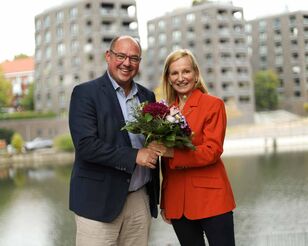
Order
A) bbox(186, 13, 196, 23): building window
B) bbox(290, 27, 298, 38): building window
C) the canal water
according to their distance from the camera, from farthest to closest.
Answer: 1. bbox(290, 27, 298, 38): building window
2. bbox(186, 13, 196, 23): building window
3. the canal water

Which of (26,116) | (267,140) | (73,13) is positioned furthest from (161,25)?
(267,140)

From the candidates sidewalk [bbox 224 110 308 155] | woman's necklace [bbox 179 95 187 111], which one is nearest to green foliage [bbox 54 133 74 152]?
sidewalk [bbox 224 110 308 155]

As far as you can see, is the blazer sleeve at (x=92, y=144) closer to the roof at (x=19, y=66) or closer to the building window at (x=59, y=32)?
the building window at (x=59, y=32)

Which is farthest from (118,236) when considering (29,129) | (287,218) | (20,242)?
(29,129)

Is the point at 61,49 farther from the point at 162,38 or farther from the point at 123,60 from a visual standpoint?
the point at 123,60

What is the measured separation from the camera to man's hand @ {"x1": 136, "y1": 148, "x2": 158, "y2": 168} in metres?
2.28

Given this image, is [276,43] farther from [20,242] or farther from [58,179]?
[20,242]

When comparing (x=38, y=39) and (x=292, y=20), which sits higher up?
(x=292, y=20)

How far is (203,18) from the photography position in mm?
43875

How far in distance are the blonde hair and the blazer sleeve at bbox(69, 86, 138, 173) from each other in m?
0.40

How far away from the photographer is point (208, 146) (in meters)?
2.35

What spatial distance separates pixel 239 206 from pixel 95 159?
9.53 metres

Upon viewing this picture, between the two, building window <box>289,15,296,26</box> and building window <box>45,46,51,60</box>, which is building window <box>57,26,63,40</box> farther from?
building window <box>289,15,296,26</box>

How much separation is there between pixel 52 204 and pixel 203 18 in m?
33.0
